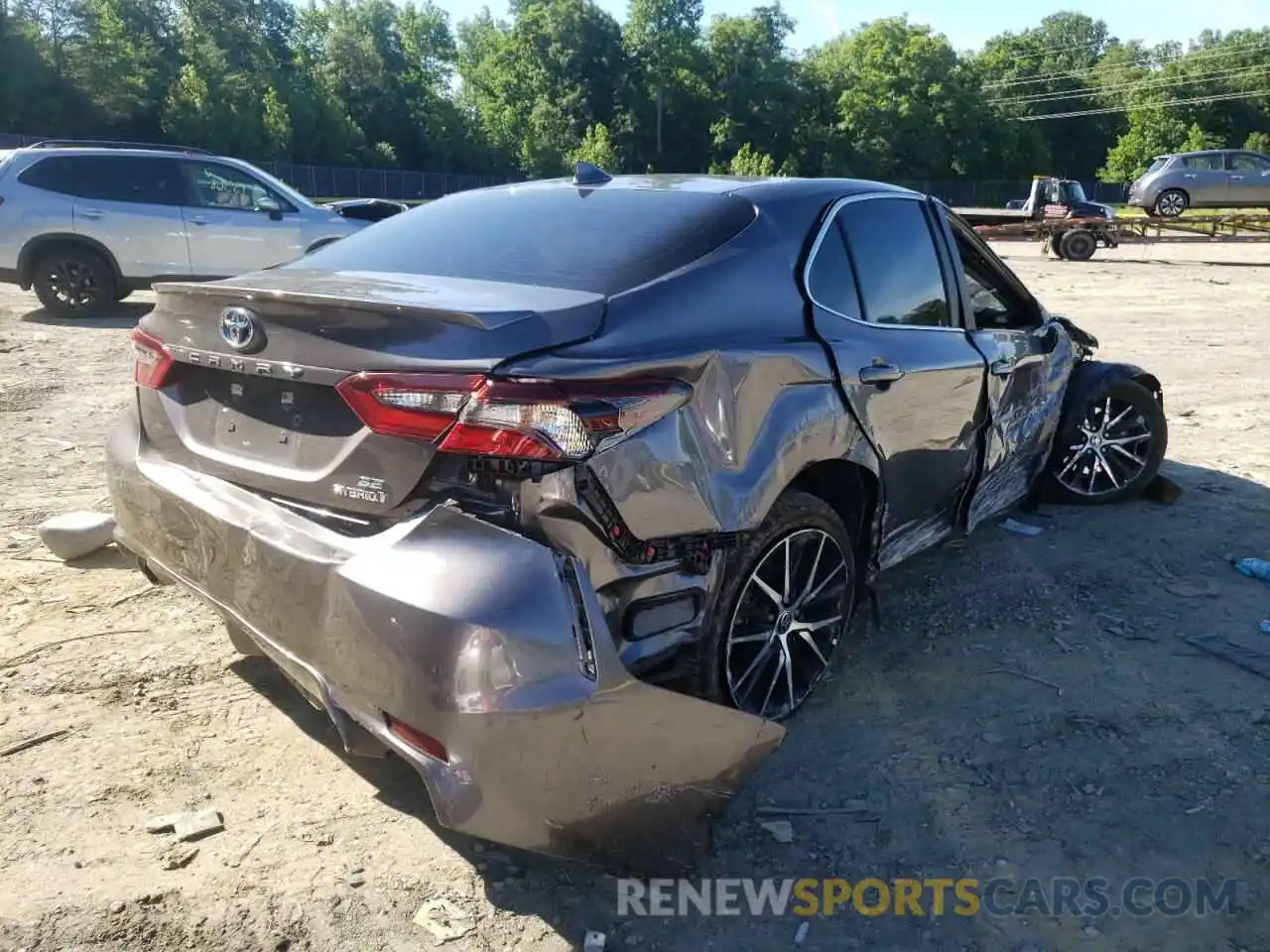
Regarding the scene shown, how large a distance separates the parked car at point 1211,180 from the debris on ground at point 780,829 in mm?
33803

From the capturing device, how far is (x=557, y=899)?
2.62 meters

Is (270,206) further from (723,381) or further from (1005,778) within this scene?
(1005,778)

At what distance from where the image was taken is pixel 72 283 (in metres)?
11.5

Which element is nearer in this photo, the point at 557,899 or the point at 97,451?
the point at 557,899

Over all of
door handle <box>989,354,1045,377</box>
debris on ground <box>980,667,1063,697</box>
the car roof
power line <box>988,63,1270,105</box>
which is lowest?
debris on ground <box>980,667,1063,697</box>

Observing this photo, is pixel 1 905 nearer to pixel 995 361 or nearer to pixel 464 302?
pixel 464 302

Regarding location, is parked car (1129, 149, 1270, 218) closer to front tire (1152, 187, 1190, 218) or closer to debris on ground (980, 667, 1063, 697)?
front tire (1152, 187, 1190, 218)

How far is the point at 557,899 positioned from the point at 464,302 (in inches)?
59.7

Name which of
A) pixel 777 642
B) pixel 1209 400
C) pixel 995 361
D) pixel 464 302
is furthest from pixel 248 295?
pixel 1209 400

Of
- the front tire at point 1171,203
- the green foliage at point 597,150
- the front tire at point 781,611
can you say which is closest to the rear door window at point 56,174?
the front tire at point 781,611

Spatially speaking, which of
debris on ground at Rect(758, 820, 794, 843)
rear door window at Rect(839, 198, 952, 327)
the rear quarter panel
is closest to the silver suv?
rear door window at Rect(839, 198, 952, 327)

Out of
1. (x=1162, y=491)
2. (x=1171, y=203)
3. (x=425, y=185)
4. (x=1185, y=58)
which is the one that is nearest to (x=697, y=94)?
(x=425, y=185)

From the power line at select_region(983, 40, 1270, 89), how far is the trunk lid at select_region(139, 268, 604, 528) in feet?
297

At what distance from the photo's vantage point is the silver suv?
11.1m
